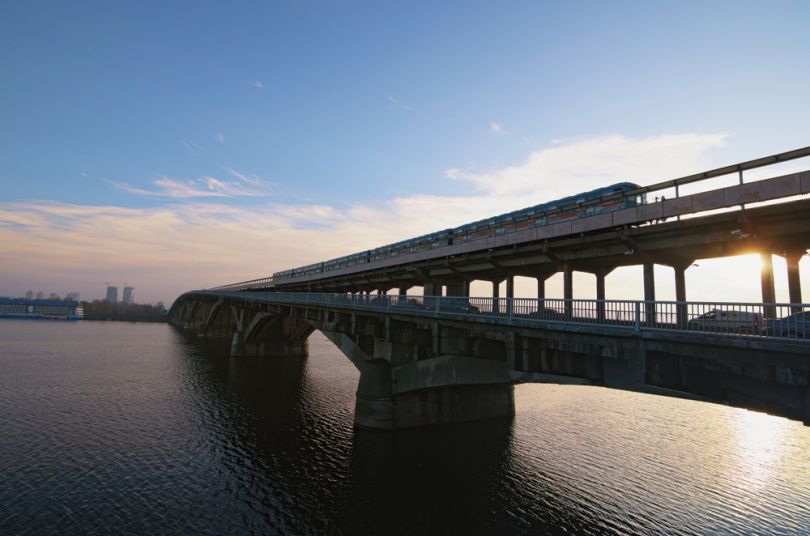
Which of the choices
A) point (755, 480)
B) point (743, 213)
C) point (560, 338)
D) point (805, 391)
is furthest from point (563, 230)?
point (755, 480)

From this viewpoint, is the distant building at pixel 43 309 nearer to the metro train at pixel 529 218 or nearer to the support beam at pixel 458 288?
the metro train at pixel 529 218

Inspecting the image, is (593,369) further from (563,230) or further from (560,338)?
(563,230)

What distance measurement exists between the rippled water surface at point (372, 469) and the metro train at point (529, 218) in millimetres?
14095

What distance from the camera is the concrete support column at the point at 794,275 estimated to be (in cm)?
1636

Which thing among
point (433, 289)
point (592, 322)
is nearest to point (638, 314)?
point (592, 322)

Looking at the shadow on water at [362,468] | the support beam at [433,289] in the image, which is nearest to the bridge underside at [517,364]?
the shadow on water at [362,468]

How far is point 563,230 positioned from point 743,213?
783 centimetres

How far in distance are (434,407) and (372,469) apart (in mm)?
8200

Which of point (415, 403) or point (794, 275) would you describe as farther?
point (415, 403)

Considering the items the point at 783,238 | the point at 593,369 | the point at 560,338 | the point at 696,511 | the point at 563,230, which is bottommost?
the point at 696,511

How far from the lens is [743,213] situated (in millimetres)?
15938

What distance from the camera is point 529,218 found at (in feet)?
83.2

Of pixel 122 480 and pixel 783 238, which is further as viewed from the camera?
pixel 122 480

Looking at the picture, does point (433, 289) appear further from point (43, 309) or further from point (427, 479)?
point (43, 309)
